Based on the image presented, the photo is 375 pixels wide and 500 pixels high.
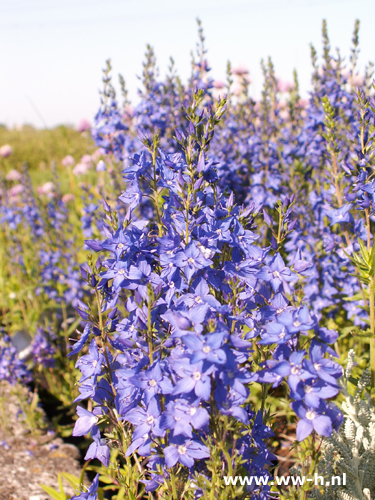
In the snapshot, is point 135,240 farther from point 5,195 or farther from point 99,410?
point 5,195

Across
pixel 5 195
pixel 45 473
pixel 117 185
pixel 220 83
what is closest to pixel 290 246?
pixel 117 185

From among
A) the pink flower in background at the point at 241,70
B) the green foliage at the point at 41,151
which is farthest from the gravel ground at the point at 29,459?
the green foliage at the point at 41,151

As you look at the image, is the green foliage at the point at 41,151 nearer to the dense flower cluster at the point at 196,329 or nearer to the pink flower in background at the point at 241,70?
the pink flower in background at the point at 241,70

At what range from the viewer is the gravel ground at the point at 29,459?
2975mm

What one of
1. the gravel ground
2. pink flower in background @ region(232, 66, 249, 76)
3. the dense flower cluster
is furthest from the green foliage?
the dense flower cluster

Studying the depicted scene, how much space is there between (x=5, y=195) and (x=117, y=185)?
91.2 inches

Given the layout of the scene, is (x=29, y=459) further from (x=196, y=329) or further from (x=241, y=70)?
(x=241, y=70)

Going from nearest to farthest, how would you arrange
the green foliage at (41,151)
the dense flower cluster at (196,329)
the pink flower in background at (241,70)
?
the dense flower cluster at (196,329), the pink flower in background at (241,70), the green foliage at (41,151)

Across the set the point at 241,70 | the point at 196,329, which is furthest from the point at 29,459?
the point at 241,70

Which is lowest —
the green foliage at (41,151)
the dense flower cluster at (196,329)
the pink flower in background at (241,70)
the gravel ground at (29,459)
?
the gravel ground at (29,459)

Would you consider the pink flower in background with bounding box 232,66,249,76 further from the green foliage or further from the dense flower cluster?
the green foliage

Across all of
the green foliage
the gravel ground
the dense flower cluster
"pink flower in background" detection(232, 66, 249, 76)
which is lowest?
the gravel ground

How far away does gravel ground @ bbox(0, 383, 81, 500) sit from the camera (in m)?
2.97

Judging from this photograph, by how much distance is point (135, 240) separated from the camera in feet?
6.06
